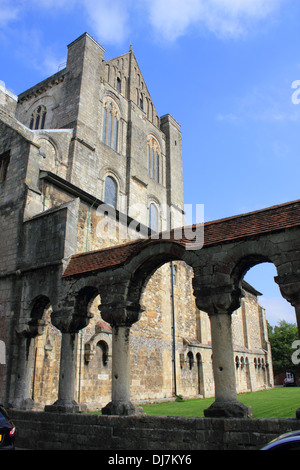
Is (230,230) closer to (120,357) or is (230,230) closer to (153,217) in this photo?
(120,357)

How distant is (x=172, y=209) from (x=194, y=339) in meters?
11.6

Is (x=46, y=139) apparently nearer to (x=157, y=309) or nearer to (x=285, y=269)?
(x=157, y=309)

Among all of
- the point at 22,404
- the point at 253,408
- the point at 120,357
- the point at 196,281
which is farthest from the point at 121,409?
the point at 253,408

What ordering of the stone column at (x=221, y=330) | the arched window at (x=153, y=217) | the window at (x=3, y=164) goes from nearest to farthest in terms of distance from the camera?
1. the stone column at (x=221, y=330)
2. the window at (x=3, y=164)
3. the arched window at (x=153, y=217)

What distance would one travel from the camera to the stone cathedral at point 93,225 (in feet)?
30.6

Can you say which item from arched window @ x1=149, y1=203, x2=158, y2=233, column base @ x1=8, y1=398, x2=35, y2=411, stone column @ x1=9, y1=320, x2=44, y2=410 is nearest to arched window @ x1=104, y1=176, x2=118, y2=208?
arched window @ x1=149, y1=203, x2=158, y2=233

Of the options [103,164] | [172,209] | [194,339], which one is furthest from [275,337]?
[103,164]

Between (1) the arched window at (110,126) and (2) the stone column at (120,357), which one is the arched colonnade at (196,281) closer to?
(2) the stone column at (120,357)

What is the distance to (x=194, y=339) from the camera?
63.7 ft

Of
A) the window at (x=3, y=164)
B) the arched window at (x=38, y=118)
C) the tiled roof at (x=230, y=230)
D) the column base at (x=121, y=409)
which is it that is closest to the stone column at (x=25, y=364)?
the tiled roof at (x=230, y=230)

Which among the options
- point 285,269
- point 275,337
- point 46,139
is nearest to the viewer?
point 285,269

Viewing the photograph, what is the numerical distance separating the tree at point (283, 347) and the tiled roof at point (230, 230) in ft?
130

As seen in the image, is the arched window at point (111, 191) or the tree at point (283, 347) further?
the tree at point (283, 347)

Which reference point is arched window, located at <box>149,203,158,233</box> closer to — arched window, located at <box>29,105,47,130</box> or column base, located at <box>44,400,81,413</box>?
arched window, located at <box>29,105,47,130</box>
